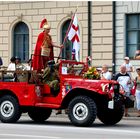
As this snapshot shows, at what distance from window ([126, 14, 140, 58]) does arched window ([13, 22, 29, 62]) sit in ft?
16.9

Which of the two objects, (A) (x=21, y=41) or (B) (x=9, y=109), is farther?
(A) (x=21, y=41)

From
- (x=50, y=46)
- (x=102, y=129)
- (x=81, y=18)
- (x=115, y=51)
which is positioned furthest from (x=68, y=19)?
(x=102, y=129)

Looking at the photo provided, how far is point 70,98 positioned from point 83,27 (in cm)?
1191

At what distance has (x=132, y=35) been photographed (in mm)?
29625

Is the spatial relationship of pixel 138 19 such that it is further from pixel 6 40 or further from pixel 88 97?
pixel 88 97

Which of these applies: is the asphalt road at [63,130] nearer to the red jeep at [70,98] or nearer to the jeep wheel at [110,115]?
the jeep wheel at [110,115]

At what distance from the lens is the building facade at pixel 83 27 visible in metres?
29.6

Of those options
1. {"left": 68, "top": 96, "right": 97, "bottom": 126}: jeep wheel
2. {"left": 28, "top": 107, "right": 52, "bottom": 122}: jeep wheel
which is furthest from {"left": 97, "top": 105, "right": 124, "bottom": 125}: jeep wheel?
{"left": 28, "top": 107, "right": 52, "bottom": 122}: jeep wheel

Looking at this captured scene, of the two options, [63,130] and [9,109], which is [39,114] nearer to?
[9,109]

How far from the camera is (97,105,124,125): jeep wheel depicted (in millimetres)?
19281

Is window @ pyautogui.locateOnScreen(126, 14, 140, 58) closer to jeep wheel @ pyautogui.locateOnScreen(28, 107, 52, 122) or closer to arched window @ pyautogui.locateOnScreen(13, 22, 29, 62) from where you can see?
arched window @ pyautogui.locateOnScreen(13, 22, 29, 62)

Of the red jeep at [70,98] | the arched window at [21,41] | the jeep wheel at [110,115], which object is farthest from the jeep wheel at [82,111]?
the arched window at [21,41]

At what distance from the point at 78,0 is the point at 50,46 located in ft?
36.2

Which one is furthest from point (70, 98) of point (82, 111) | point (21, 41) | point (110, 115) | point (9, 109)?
point (21, 41)
